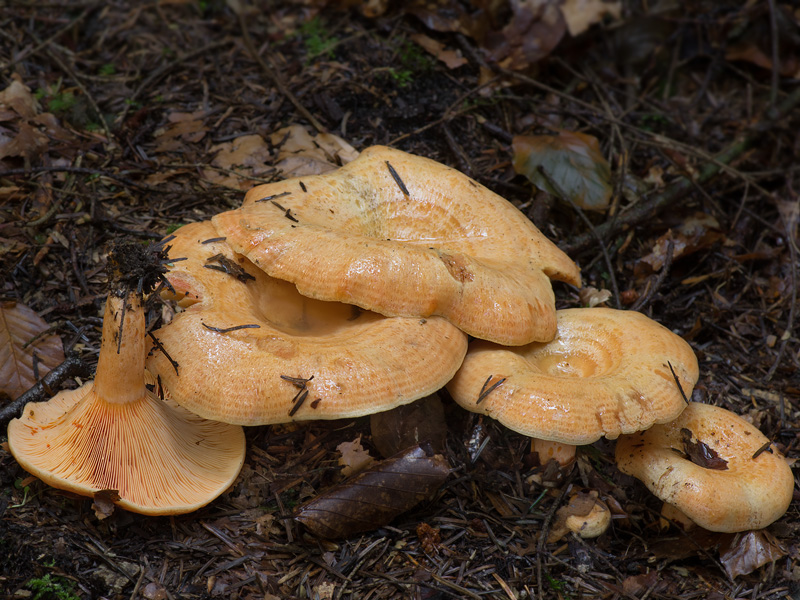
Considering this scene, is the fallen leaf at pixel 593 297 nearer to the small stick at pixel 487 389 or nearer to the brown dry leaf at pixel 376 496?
the small stick at pixel 487 389

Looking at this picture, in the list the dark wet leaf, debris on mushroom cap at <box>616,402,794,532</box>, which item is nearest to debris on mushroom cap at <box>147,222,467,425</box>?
debris on mushroom cap at <box>616,402,794,532</box>

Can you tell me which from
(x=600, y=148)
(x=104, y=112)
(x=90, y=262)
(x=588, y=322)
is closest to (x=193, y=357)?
(x=90, y=262)

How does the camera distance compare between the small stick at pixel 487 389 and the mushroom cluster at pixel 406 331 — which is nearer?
the mushroom cluster at pixel 406 331

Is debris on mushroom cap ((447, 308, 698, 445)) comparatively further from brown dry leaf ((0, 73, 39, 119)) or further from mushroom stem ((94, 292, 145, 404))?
brown dry leaf ((0, 73, 39, 119))

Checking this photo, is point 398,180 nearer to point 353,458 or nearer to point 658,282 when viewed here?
point 353,458

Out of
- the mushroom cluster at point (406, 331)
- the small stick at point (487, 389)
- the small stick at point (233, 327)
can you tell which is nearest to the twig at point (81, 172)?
the mushroom cluster at point (406, 331)

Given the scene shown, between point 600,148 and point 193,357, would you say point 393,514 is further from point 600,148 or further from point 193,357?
point 600,148

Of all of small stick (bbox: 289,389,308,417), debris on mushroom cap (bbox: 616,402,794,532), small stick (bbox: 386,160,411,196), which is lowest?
debris on mushroom cap (bbox: 616,402,794,532)
